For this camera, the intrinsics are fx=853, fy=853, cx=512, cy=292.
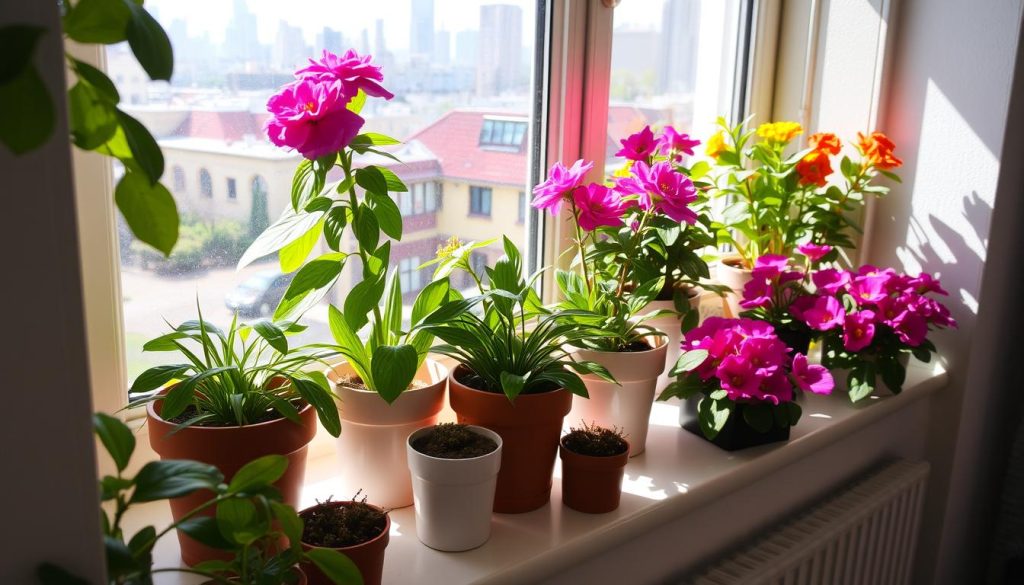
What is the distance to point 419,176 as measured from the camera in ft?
4.50

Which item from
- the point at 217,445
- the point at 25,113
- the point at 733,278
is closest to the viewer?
the point at 25,113

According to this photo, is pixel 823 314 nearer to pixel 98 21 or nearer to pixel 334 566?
pixel 334 566

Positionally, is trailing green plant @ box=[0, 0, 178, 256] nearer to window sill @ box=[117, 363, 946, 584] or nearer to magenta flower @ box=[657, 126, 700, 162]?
window sill @ box=[117, 363, 946, 584]

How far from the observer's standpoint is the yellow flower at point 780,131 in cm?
173

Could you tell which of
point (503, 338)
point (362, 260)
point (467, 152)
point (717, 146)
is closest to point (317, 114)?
point (362, 260)

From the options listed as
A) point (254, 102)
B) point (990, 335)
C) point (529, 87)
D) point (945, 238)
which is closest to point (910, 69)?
point (945, 238)

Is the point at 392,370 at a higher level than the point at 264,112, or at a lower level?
lower

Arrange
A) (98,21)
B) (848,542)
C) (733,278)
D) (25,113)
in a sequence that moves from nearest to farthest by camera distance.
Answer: (25,113), (98,21), (848,542), (733,278)

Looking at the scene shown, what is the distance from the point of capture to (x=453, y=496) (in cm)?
104

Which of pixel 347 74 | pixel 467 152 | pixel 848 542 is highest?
pixel 347 74

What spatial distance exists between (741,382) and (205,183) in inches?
33.4

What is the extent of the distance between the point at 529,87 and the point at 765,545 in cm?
88

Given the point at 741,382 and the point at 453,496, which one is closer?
the point at 453,496

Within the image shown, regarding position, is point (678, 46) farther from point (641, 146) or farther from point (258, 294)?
point (258, 294)
